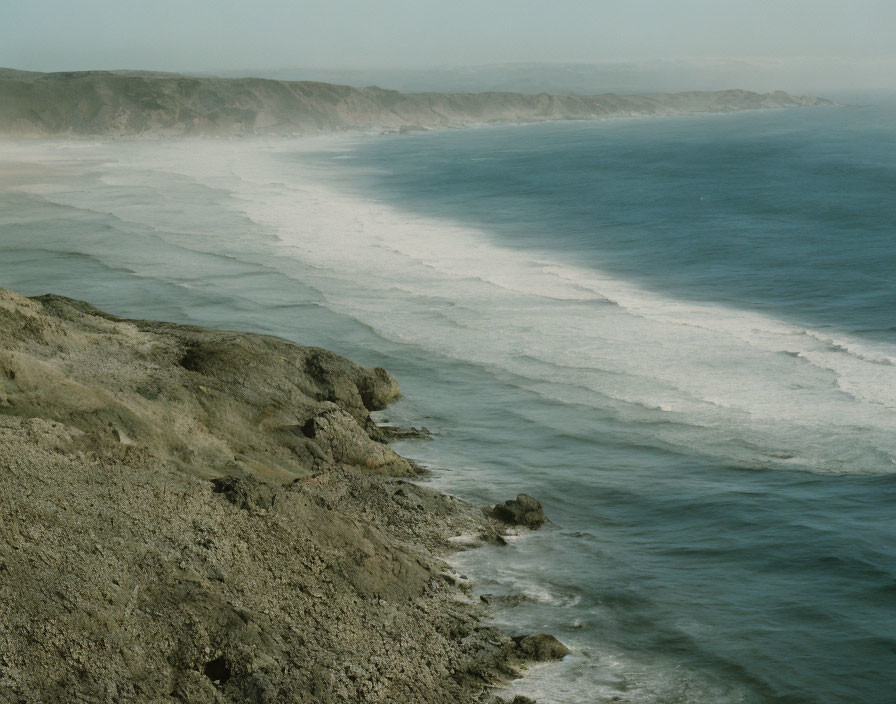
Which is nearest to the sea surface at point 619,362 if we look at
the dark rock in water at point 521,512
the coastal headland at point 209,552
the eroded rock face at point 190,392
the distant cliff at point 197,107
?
the dark rock in water at point 521,512

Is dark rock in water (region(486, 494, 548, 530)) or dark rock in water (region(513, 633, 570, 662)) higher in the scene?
dark rock in water (region(486, 494, 548, 530))

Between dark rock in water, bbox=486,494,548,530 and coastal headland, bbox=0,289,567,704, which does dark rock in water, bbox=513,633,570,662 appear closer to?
coastal headland, bbox=0,289,567,704

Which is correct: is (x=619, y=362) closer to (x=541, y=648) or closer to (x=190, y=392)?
(x=190, y=392)

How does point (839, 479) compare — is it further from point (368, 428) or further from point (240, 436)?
point (240, 436)

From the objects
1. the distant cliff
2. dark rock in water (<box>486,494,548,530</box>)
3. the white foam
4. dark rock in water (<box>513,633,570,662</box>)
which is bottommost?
dark rock in water (<box>513,633,570,662</box>)

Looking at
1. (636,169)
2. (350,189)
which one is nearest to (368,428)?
(350,189)

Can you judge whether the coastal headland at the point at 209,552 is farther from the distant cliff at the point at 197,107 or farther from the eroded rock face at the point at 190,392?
the distant cliff at the point at 197,107

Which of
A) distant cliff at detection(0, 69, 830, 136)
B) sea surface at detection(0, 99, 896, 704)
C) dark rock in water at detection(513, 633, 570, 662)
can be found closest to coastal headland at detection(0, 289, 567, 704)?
dark rock in water at detection(513, 633, 570, 662)

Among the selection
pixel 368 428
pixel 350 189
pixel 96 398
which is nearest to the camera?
pixel 96 398
